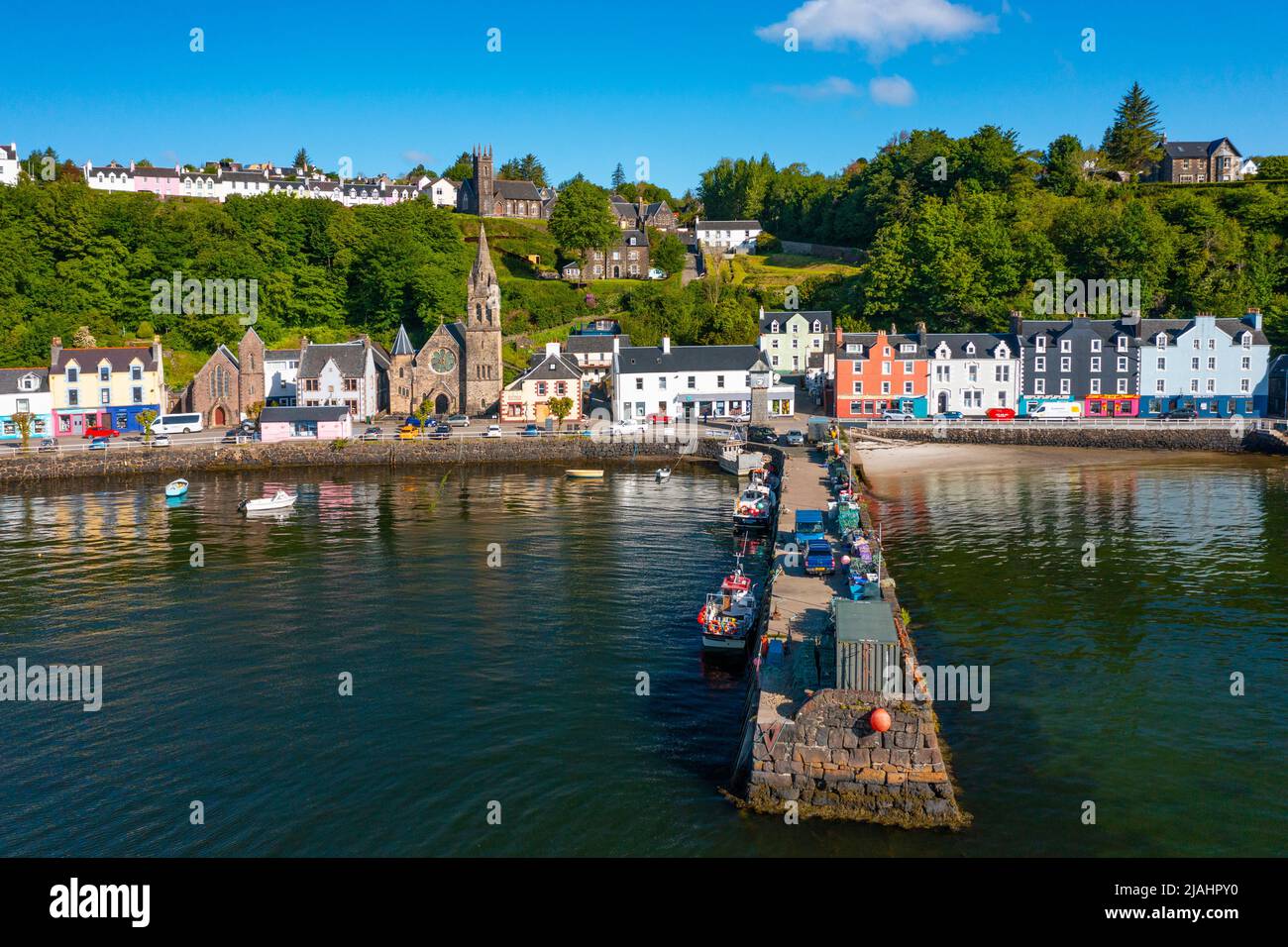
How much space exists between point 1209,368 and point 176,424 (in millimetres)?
83174

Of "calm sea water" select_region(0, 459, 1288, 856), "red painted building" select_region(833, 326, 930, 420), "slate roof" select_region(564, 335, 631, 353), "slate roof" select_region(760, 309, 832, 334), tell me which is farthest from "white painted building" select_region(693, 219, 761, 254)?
"calm sea water" select_region(0, 459, 1288, 856)

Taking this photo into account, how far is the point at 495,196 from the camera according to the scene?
150 m

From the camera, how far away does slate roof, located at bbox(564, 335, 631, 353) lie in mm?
99062

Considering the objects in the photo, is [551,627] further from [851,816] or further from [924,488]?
[924,488]

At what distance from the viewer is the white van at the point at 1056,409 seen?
279 feet

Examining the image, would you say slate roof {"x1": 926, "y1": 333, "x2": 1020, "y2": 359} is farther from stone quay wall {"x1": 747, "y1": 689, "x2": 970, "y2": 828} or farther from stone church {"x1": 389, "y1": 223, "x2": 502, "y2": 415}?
stone quay wall {"x1": 747, "y1": 689, "x2": 970, "y2": 828}

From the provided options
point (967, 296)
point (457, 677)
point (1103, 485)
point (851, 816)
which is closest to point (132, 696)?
point (457, 677)

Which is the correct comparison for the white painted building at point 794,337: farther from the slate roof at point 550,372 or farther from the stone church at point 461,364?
the stone church at point 461,364

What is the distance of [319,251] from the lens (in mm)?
114562

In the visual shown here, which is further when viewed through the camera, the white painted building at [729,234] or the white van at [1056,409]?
the white painted building at [729,234]

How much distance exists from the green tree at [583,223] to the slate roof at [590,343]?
30432mm

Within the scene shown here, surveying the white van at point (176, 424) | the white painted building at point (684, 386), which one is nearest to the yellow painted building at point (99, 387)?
the white van at point (176, 424)

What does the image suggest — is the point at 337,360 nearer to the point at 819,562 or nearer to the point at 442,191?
the point at 819,562
